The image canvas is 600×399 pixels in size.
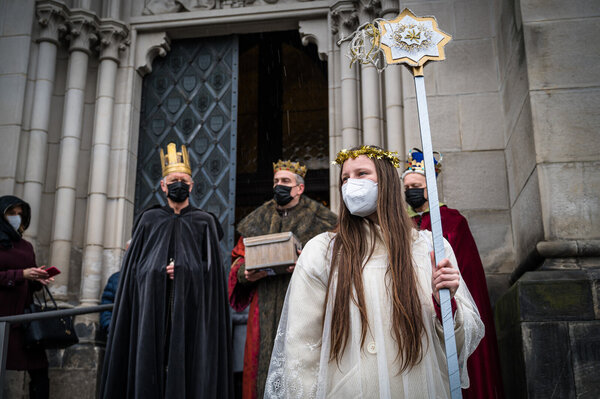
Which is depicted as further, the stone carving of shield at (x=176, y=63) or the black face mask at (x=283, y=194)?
the stone carving of shield at (x=176, y=63)

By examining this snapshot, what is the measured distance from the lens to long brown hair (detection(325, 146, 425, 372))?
7.83 ft

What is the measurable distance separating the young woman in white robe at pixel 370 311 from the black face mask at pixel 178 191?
2387 mm

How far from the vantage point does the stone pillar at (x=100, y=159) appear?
6.72 m

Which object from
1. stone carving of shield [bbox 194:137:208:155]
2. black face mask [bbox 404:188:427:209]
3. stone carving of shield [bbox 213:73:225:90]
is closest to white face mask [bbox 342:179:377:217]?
black face mask [bbox 404:188:427:209]

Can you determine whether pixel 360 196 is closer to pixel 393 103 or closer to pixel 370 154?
pixel 370 154

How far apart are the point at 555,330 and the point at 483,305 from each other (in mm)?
657

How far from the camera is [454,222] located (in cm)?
453

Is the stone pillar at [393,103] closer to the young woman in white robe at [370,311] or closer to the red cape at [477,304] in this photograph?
the red cape at [477,304]

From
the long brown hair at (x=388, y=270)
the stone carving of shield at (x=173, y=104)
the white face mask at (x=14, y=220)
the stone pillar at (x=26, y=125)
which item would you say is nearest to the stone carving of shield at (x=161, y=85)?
the stone carving of shield at (x=173, y=104)

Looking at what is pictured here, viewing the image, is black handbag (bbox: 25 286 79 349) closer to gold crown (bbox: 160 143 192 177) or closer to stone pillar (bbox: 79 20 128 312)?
gold crown (bbox: 160 143 192 177)

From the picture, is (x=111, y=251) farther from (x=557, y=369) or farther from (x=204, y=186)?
(x=557, y=369)

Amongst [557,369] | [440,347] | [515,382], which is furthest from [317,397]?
[515,382]

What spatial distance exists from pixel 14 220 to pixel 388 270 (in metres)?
3.98

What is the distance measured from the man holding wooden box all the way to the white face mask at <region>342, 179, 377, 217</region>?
1726 millimetres
